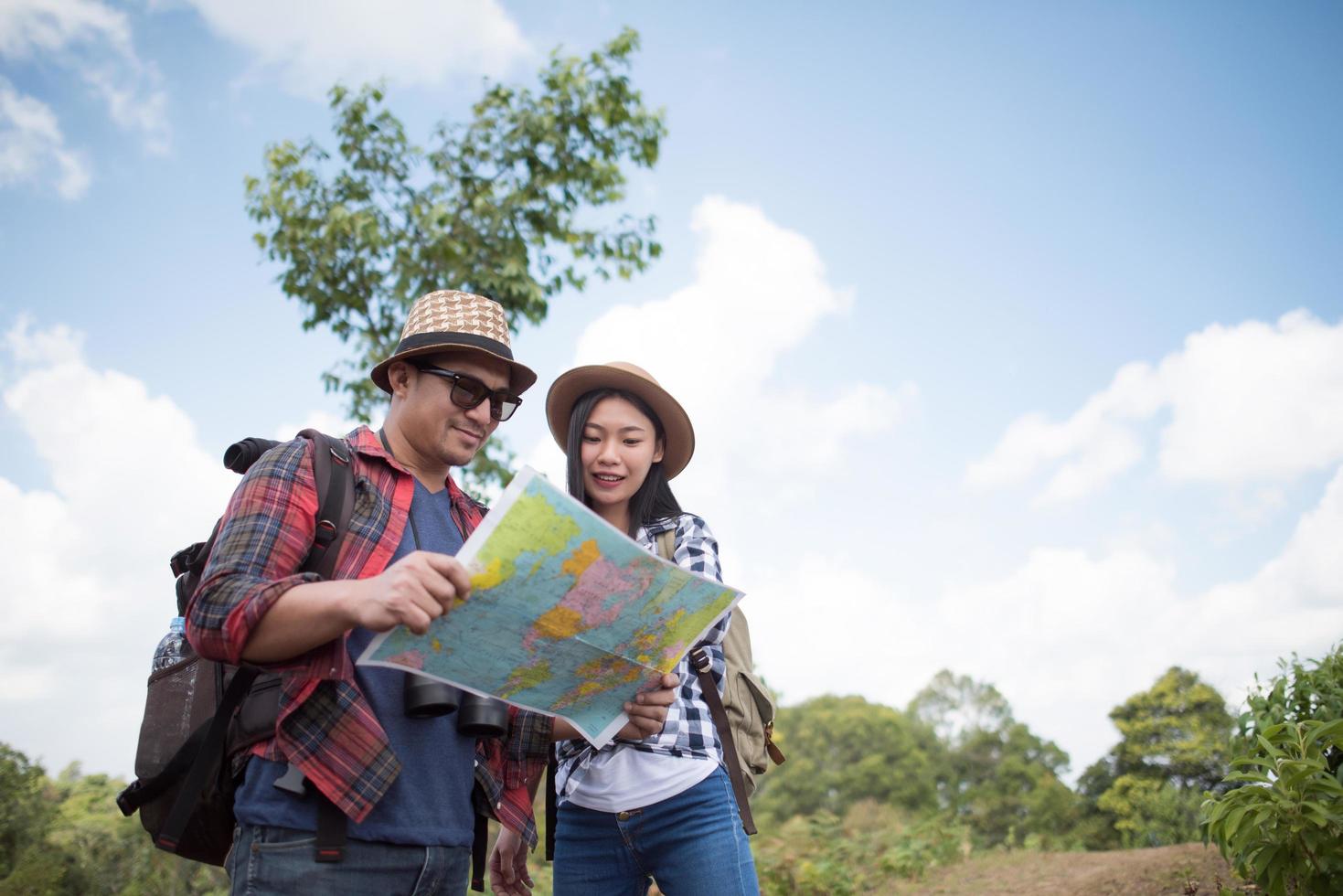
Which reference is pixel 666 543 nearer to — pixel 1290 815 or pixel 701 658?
pixel 701 658

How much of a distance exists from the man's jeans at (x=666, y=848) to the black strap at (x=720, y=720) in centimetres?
4

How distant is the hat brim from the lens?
7.14ft

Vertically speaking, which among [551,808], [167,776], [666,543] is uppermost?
[666,543]

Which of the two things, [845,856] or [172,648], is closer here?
[172,648]

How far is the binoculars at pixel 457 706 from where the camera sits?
189 cm

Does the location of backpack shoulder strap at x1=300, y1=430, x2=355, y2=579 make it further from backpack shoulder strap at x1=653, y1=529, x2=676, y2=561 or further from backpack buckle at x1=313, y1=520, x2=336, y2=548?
backpack shoulder strap at x1=653, y1=529, x2=676, y2=561

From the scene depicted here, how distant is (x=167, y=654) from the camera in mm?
2020

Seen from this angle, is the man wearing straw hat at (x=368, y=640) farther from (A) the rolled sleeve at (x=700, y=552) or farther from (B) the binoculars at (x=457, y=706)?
(A) the rolled sleeve at (x=700, y=552)

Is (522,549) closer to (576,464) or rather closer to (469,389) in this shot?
(469,389)

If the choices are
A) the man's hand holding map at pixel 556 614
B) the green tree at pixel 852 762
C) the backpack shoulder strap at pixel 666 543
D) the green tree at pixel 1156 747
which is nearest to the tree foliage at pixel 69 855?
the backpack shoulder strap at pixel 666 543

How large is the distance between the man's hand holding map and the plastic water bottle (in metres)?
0.62

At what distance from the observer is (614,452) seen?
2.68 meters

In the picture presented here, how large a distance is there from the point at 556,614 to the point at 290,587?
450 mm

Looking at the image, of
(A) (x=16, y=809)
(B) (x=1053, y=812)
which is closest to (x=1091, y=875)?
(A) (x=16, y=809)
